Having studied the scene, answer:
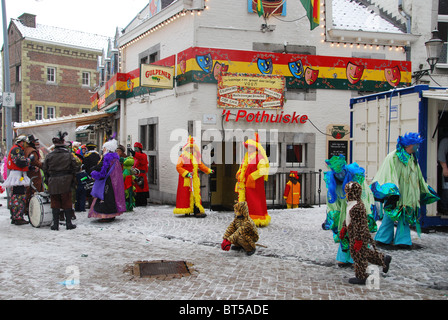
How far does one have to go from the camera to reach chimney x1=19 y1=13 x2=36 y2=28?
3177 centimetres

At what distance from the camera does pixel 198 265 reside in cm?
574

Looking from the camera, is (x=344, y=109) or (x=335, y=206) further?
(x=344, y=109)

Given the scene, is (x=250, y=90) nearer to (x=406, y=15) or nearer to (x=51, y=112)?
(x=406, y=15)

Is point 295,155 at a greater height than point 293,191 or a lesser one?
greater

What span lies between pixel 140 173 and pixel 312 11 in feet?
22.7

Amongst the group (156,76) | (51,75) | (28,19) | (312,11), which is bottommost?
(156,76)

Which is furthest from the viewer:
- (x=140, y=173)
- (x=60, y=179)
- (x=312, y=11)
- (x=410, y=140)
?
(x=312, y=11)

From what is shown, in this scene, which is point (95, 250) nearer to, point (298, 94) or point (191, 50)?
point (191, 50)

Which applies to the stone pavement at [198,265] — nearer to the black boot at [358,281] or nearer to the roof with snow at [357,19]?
the black boot at [358,281]

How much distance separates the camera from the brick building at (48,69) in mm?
30406

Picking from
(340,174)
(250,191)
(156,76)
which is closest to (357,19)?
(156,76)
